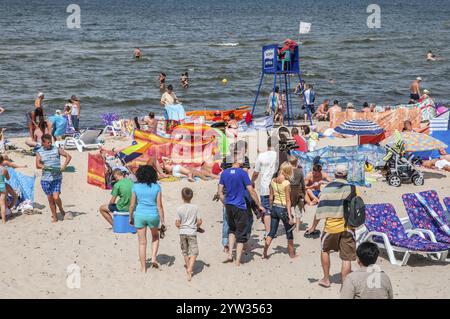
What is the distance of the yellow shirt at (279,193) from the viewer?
31.8ft

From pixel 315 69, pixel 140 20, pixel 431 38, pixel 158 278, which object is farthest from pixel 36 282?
pixel 140 20

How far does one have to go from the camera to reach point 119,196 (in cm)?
1071

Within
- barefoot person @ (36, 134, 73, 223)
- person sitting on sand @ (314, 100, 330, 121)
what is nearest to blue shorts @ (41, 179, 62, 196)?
barefoot person @ (36, 134, 73, 223)

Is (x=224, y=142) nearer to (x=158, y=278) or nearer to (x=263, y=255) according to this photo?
(x=263, y=255)

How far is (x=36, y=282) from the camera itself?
9.30 metres

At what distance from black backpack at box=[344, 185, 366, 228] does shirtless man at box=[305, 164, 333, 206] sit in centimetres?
413

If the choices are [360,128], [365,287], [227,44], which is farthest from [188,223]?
[227,44]

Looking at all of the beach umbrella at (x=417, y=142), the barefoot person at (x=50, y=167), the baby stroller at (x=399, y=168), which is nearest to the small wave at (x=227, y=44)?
the beach umbrella at (x=417, y=142)

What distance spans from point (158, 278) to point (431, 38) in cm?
5241

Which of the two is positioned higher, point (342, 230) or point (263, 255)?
point (342, 230)

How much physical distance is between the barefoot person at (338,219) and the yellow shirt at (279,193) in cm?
105

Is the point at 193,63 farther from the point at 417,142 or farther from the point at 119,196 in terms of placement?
the point at 119,196

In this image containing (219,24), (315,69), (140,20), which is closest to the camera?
(315,69)

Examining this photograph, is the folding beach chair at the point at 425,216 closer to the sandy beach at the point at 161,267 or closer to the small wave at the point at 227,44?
the sandy beach at the point at 161,267
